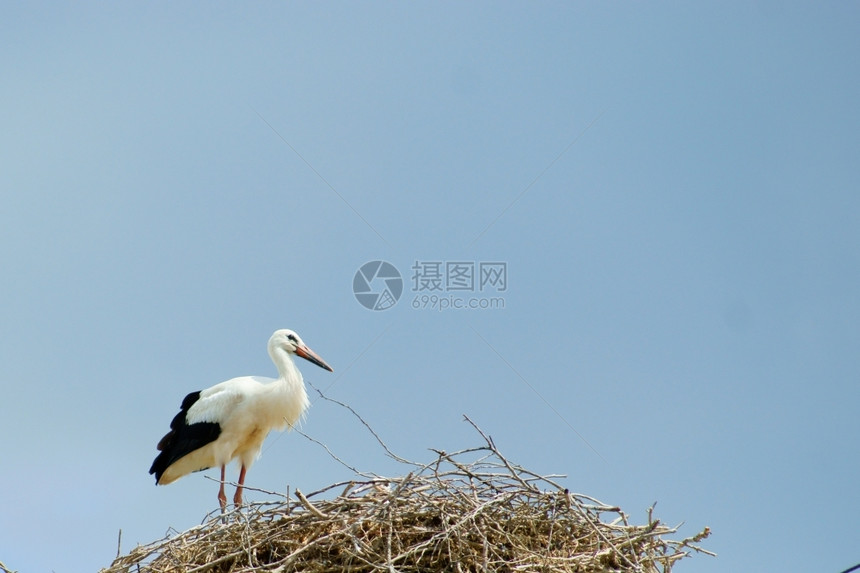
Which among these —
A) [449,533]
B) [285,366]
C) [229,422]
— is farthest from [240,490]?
[449,533]

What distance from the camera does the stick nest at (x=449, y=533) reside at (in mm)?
4387

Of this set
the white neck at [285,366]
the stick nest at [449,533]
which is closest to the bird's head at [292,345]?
the white neck at [285,366]

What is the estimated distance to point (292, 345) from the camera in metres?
8.32

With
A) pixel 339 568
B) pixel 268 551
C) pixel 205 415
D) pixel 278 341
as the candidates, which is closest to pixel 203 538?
pixel 268 551

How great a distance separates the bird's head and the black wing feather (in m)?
0.72

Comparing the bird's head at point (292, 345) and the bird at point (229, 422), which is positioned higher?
the bird's head at point (292, 345)

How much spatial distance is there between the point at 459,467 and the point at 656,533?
838 millimetres

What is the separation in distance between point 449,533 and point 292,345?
13.6ft

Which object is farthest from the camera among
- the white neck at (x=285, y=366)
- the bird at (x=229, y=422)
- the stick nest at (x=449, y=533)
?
the white neck at (x=285, y=366)

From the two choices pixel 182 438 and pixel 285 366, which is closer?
pixel 182 438

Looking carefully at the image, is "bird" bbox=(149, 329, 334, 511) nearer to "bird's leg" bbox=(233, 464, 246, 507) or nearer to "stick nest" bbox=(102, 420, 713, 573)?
"bird's leg" bbox=(233, 464, 246, 507)

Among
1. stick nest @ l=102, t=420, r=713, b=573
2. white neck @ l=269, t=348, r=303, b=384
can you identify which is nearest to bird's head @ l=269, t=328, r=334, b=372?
white neck @ l=269, t=348, r=303, b=384

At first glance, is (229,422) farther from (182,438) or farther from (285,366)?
(285,366)

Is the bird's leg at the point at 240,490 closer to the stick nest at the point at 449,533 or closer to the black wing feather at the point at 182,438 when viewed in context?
the black wing feather at the point at 182,438
